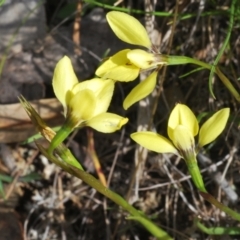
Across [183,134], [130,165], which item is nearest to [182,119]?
[183,134]

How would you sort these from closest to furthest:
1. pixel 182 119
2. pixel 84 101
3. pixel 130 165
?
1. pixel 84 101
2. pixel 182 119
3. pixel 130 165

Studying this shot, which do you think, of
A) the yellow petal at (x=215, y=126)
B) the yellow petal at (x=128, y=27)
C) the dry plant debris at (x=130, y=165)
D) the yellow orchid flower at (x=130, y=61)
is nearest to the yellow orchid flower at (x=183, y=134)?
the yellow petal at (x=215, y=126)

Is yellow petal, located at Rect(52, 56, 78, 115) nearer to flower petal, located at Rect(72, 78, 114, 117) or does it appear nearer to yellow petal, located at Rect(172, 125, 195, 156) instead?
flower petal, located at Rect(72, 78, 114, 117)

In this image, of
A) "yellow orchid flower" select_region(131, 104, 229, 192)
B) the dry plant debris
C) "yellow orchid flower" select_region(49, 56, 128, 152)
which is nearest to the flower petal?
"yellow orchid flower" select_region(49, 56, 128, 152)

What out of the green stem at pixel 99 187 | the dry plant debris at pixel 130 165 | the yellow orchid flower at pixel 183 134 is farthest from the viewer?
the dry plant debris at pixel 130 165

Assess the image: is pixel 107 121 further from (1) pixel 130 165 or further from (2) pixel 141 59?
(1) pixel 130 165

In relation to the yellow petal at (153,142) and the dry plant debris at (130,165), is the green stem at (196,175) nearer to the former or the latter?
the yellow petal at (153,142)
